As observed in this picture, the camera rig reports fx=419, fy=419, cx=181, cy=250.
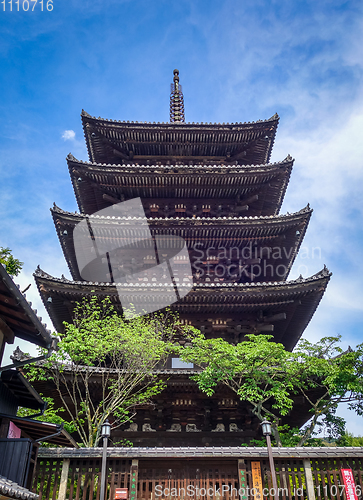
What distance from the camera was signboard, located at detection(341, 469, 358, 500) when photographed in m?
11.4

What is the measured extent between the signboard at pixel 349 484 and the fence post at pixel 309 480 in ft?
3.05

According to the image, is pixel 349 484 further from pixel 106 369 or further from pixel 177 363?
pixel 106 369

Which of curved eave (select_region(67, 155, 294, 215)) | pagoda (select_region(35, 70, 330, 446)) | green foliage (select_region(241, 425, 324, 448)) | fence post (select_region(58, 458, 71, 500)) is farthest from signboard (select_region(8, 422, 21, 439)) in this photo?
curved eave (select_region(67, 155, 294, 215))

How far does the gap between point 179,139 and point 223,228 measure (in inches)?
253

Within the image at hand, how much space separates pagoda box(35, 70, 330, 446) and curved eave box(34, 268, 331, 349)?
4 centimetres

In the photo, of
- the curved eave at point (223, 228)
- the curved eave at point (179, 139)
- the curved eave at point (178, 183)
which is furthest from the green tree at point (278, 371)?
the curved eave at point (179, 139)

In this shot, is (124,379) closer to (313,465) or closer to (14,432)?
(14,432)

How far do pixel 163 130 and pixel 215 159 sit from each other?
3400 millimetres

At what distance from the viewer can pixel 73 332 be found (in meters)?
14.7

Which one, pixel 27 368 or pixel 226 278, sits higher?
pixel 226 278

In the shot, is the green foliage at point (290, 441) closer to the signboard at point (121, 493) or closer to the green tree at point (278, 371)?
the green tree at point (278, 371)

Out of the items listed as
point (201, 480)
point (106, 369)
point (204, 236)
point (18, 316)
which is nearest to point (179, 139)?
point (204, 236)

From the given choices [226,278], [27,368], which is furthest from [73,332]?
[226,278]

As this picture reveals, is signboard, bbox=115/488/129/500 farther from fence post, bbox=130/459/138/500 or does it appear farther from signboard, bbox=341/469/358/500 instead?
signboard, bbox=341/469/358/500
